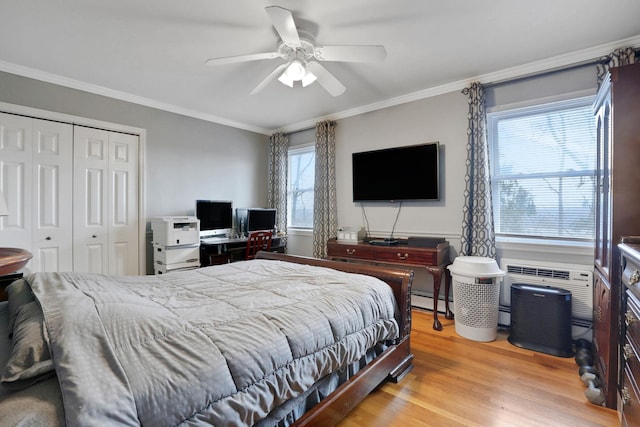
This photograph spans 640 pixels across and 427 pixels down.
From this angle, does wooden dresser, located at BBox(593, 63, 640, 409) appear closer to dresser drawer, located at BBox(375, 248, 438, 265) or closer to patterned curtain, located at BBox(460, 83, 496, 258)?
patterned curtain, located at BBox(460, 83, 496, 258)

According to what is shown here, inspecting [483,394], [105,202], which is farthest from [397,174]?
[105,202]

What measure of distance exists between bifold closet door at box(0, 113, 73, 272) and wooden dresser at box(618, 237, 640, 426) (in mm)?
4459

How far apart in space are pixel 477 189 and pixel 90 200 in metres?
4.21

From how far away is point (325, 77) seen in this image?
8.66 feet

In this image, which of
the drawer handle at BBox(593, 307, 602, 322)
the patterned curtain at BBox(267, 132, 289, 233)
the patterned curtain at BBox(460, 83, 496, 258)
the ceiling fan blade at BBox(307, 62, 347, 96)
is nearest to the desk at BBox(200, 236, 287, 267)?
the patterned curtain at BBox(267, 132, 289, 233)

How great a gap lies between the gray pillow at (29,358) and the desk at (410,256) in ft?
9.22

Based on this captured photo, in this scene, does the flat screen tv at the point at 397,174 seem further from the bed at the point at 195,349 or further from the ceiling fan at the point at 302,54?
the bed at the point at 195,349

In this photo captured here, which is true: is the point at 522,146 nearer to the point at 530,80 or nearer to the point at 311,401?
the point at 530,80

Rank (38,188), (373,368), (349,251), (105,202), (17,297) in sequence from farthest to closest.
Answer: (349,251) → (105,202) → (38,188) → (373,368) → (17,297)

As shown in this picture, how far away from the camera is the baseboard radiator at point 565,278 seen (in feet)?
8.29

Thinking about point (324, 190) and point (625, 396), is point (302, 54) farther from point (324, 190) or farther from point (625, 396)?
point (625, 396)

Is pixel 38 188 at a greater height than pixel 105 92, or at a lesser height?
lesser

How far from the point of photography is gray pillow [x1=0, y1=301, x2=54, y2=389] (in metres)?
0.76

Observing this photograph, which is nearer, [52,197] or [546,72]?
[546,72]
